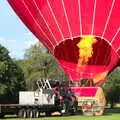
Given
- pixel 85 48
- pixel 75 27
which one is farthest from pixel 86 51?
pixel 75 27

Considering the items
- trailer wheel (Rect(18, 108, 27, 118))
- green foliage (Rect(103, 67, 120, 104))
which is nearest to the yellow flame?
trailer wheel (Rect(18, 108, 27, 118))

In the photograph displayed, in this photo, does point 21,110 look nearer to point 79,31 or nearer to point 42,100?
point 42,100

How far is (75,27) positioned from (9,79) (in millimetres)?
21038

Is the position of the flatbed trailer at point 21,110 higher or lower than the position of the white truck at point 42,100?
lower

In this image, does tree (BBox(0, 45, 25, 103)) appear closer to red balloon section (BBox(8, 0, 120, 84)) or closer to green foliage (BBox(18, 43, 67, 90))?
green foliage (BBox(18, 43, 67, 90))

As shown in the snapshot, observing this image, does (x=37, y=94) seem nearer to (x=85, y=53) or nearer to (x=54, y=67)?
(x=85, y=53)

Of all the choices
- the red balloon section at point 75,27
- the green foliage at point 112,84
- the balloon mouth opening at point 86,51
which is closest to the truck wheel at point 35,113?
the red balloon section at point 75,27

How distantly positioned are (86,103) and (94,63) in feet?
8.16

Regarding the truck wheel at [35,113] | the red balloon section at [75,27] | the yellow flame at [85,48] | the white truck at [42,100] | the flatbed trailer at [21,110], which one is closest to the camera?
the red balloon section at [75,27]

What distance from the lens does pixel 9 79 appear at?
153ft

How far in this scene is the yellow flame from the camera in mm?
26916

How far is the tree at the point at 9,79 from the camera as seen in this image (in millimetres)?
45281

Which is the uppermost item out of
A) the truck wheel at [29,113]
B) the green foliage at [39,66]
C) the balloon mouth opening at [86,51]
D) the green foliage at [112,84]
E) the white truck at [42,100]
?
the green foliage at [39,66]

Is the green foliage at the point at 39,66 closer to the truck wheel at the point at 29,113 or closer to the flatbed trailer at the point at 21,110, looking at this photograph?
the flatbed trailer at the point at 21,110
